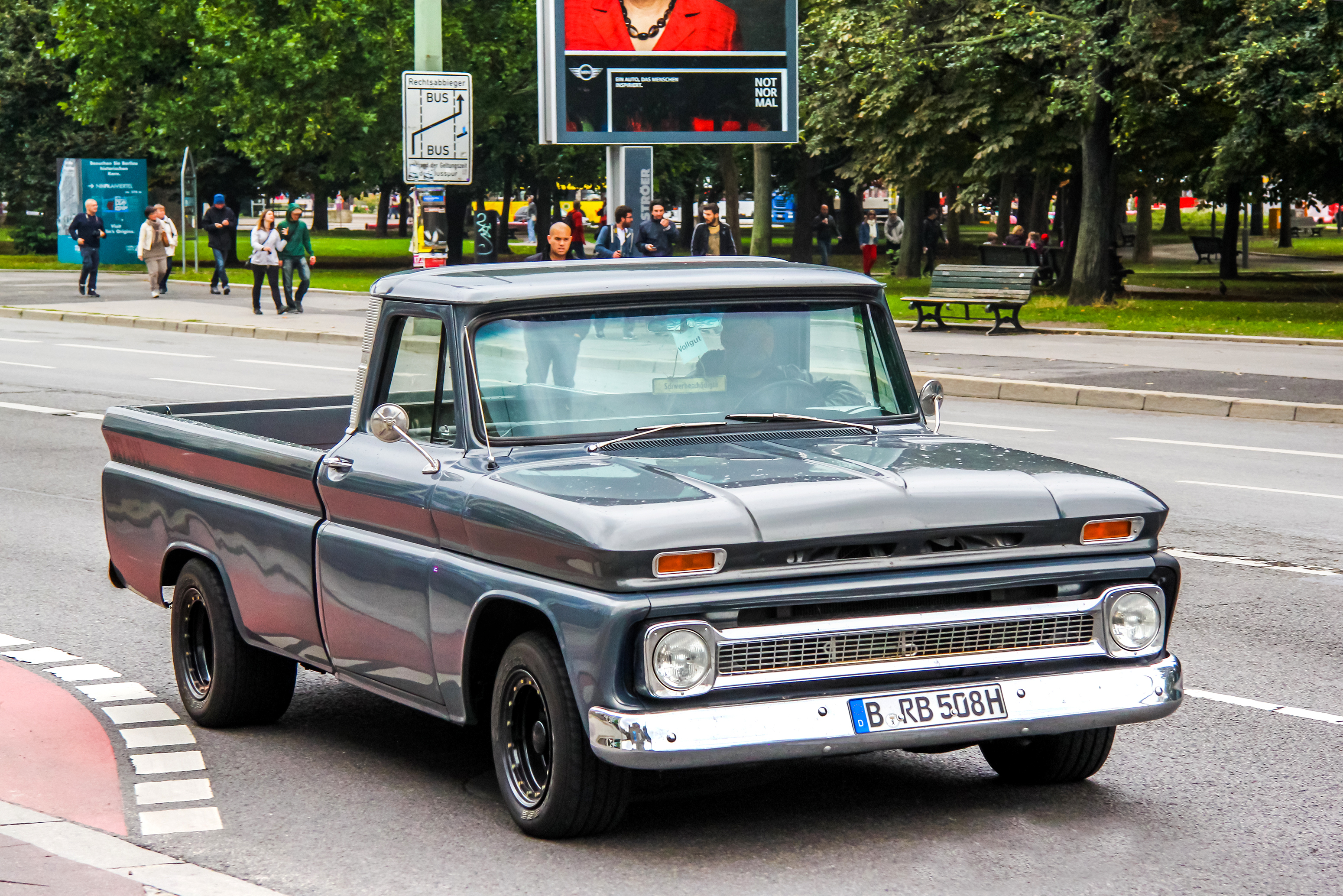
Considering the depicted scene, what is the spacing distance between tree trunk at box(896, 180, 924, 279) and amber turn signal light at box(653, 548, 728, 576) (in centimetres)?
4126

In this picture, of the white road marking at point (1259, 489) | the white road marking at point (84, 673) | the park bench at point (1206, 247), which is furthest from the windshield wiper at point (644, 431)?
the park bench at point (1206, 247)

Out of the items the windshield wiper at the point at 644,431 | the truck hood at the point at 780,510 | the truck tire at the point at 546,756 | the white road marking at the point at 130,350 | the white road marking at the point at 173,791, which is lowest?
the white road marking at the point at 130,350

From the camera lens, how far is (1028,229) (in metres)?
54.5

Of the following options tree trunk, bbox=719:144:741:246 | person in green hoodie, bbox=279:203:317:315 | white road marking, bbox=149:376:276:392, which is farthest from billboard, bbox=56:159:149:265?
white road marking, bbox=149:376:276:392

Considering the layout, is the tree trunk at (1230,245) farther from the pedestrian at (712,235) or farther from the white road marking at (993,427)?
the white road marking at (993,427)

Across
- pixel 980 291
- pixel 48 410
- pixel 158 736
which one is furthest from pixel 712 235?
pixel 158 736

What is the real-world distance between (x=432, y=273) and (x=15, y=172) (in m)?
55.7

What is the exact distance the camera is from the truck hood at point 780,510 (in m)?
4.55

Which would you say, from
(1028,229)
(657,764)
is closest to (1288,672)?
(657,764)

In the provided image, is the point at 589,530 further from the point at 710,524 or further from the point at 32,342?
the point at 32,342

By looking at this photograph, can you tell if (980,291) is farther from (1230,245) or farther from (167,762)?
(167,762)

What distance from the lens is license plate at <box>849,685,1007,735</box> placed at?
469cm

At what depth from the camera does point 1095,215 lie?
32812 mm

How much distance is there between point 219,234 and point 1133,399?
80.0 feet
